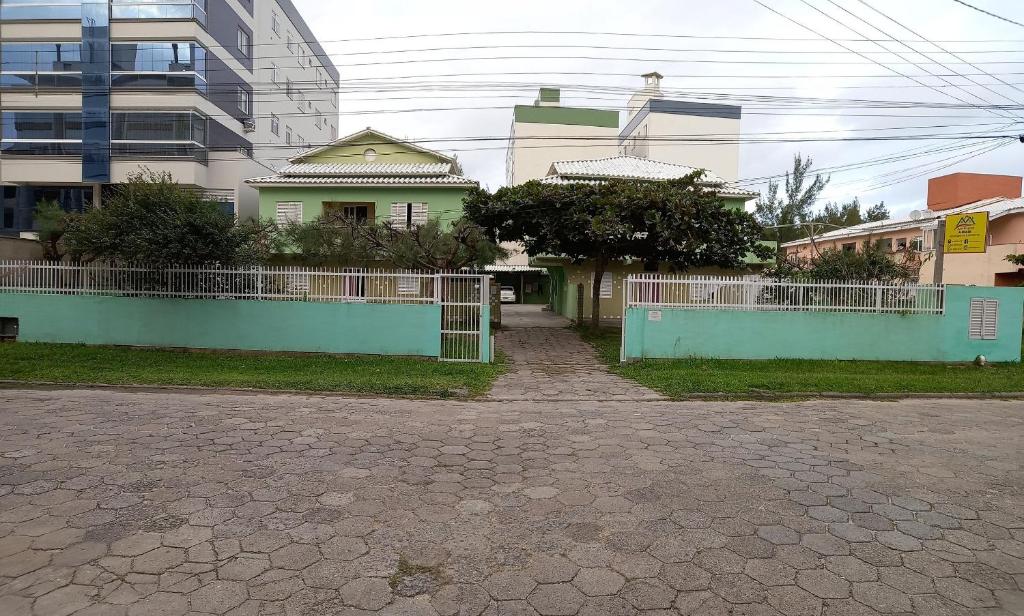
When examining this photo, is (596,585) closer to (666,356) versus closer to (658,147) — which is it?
(666,356)

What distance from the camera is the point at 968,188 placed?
1195 inches

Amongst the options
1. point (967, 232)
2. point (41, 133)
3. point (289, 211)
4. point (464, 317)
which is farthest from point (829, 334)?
point (41, 133)

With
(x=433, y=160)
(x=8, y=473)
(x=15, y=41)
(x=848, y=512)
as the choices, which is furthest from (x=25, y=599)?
(x=15, y=41)

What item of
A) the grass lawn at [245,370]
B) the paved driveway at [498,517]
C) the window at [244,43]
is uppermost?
the window at [244,43]

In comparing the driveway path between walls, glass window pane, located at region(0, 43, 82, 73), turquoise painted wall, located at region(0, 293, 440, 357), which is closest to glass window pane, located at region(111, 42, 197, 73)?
glass window pane, located at region(0, 43, 82, 73)

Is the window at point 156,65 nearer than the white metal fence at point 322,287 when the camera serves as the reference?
No

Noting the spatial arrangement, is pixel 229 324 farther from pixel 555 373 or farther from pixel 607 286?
pixel 607 286

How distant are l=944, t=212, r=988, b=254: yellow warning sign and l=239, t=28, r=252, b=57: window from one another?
3018cm

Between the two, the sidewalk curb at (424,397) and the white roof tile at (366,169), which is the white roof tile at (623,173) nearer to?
the white roof tile at (366,169)

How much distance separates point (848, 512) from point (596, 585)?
89.6 inches

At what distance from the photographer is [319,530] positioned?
4.00 m

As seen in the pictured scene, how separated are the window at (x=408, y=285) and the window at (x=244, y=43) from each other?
945 inches

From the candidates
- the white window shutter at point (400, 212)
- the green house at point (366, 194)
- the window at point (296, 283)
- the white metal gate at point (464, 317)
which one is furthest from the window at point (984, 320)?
the white window shutter at point (400, 212)

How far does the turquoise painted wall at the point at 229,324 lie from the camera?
1220 cm
